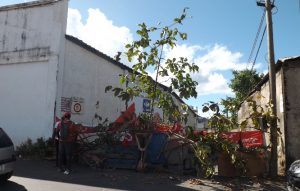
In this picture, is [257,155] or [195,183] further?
[257,155]

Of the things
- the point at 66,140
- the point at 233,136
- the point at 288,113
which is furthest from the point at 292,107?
the point at 66,140

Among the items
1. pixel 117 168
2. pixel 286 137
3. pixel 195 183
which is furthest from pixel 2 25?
pixel 286 137

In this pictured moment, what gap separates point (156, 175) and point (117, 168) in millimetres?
1570

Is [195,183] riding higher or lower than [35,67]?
lower

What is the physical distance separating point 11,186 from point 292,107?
27.7ft

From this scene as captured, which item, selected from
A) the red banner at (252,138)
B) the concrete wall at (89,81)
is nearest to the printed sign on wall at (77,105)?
the concrete wall at (89,81)

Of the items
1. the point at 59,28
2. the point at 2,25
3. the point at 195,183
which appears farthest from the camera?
the point at 2,25

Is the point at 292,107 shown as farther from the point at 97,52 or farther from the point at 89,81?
the point at 97,52

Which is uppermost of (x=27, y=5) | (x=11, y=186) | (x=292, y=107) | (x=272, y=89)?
(x=27, y=5)

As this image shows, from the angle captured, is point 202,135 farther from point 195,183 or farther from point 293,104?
point 293,104

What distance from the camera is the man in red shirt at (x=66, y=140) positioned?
12.1 m

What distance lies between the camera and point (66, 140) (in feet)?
40.0

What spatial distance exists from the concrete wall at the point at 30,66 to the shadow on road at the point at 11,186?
5.46 m

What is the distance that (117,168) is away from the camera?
42.1 feet
